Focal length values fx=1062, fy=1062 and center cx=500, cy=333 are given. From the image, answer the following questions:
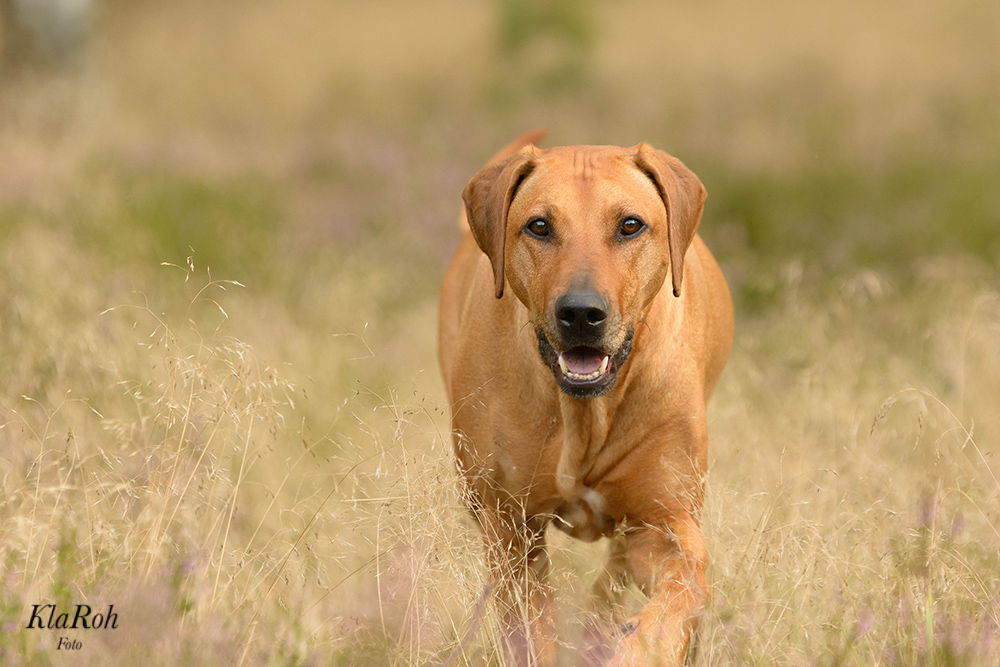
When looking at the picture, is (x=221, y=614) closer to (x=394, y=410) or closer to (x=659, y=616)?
(x=394, y=410)

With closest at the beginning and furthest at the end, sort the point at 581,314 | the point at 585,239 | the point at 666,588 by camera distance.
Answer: the point at 581,314
the point at 585,239
the point at 666,588

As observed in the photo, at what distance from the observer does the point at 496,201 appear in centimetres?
337

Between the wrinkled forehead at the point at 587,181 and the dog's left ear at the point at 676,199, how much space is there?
0.11ft

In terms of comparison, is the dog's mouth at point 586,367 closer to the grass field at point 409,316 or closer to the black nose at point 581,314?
the black nose at point 581,314

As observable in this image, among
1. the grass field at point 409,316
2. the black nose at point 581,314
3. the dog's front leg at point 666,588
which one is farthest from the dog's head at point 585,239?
the dog's front leg at point 666,588

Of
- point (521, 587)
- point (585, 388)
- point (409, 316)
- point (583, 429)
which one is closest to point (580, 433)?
point (583, 429)

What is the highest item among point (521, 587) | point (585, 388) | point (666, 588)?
point (585, 388)

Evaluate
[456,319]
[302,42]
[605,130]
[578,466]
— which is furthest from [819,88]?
[578,466]

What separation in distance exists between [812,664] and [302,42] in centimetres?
1227

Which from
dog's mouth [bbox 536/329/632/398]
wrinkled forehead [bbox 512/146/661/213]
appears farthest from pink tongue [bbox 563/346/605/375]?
wrinkled forehead [bbox 512/146/661/213]

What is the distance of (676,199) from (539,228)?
464 mm

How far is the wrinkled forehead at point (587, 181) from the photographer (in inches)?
126

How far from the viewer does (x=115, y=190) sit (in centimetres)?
787

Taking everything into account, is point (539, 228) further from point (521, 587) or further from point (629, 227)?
point (521, 587)
